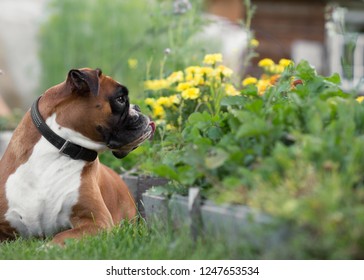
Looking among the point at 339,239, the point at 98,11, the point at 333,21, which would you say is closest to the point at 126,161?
the point at 333,21

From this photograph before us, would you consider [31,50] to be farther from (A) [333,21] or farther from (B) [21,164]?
(B) [21,164]

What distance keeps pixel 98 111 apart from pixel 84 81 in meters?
0.18

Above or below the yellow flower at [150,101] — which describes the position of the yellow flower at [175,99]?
above

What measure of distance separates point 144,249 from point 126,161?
219 cm

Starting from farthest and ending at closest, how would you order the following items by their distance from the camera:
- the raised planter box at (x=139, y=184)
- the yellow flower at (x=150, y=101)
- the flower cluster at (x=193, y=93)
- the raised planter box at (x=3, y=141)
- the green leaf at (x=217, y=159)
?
the raised planter box at (x=3, y=141) → the yellow flower at (x=150, y=101) → the flower cluster at (x=193, y=93) → the raised planter box at (x=139, y=184) → the green leaf at (x=217, y=159)

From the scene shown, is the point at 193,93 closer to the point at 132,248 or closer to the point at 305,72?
the point at 305,72

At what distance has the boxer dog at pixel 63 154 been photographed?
4117 mm

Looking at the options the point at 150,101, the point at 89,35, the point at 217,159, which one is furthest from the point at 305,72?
the point at 89,35

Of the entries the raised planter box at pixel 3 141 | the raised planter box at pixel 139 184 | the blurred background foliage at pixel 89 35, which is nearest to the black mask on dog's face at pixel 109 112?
the raised planter box at pixel 139 184

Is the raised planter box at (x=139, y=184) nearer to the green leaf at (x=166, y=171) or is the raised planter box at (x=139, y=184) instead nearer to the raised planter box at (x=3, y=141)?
the green leaf at (x=166, y=171)

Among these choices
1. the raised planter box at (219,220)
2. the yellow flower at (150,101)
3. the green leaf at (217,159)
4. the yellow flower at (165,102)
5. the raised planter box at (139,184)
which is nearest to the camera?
the raised planter box at (219,220)

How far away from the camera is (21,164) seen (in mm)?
4152
